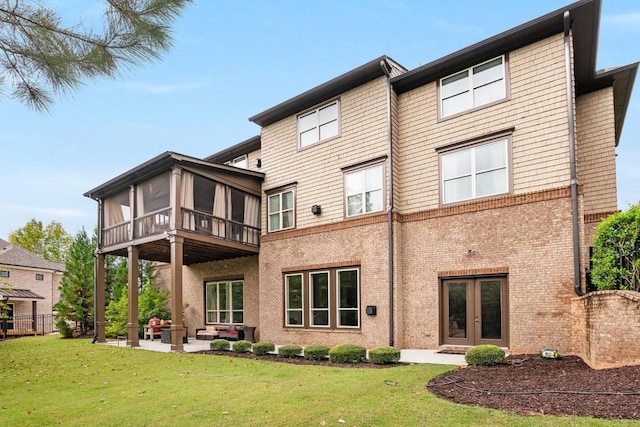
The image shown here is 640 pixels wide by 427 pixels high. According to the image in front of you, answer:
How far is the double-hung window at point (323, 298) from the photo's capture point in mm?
13664

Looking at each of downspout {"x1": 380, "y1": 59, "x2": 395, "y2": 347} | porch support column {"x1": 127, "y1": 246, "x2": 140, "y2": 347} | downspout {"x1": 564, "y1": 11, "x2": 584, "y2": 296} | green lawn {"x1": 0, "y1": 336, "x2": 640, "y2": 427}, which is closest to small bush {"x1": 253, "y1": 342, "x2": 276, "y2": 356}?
green lawn {"x1": 0, "y1": 336, "x2": 640, "y2": 427}

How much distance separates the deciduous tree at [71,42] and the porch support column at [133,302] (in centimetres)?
1081

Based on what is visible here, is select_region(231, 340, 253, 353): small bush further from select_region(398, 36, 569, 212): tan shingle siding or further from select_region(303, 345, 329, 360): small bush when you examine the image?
select_region(398, 36, 569, 212): tan shingle siding

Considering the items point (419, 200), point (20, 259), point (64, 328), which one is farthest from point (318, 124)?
point (20, 259)

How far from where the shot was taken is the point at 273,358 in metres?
11.7

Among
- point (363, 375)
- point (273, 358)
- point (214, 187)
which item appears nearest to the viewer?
point (363, 375)

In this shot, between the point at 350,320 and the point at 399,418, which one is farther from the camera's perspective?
the point at 350,320

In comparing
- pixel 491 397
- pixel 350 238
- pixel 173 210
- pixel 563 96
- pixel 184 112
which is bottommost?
pixel 491 397

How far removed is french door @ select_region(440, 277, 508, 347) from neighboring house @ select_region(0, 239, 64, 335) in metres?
25.7

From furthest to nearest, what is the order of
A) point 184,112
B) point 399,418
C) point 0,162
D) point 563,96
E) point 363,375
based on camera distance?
point 184,112 → point 563,96 → point 363,375 → point 0,162 → point 399,418

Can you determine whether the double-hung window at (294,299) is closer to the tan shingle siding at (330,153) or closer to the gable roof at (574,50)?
the tan shingle siding at (330,153)

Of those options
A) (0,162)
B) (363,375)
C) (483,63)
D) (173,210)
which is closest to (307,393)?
(363,375)

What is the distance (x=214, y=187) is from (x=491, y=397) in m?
11.8

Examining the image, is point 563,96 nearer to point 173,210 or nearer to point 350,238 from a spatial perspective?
point 350,238
